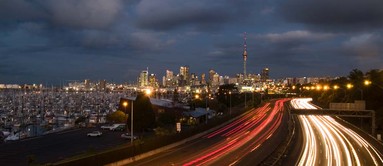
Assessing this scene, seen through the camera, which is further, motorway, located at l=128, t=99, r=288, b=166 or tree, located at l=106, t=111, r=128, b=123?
tree, located at l=106, t=111, r=128, b=123

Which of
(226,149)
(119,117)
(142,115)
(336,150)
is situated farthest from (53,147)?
(119,117)

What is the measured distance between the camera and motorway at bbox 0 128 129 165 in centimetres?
4619

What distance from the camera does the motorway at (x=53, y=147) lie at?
46.2 metres

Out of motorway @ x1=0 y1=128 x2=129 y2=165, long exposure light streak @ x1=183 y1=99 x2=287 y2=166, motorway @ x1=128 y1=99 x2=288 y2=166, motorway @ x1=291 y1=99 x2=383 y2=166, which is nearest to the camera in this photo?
motorway @ x1=128 y1=99 x2=288 y2=166

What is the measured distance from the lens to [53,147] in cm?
5509

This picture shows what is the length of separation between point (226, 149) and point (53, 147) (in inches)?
882

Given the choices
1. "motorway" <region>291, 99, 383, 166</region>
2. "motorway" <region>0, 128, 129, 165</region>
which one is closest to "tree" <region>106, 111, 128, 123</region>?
"motorway" <region>0, 128, 129, 165</region>

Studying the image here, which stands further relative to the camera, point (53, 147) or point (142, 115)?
point (142, 115)

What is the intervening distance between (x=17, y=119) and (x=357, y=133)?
146 metres

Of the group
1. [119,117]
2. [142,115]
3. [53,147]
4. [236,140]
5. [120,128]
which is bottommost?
[53,147]

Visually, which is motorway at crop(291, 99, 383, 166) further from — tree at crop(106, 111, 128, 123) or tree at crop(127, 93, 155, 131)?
tree at crop(106, 111, 128, 123)

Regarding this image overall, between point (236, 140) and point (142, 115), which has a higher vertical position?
point (142, 115)

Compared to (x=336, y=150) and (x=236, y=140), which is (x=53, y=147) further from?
(x=336, y=150)

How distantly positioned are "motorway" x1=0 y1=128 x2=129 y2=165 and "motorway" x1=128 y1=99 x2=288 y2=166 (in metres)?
8.07
